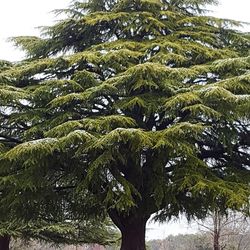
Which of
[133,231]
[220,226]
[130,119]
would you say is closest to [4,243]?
[133,231]

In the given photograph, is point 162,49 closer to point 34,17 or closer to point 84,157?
point 84,157

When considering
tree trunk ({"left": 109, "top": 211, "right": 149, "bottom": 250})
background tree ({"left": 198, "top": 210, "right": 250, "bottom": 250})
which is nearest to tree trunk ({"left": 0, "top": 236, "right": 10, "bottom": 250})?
background tree ({"left": 198, "top": 210, "right": 250, "bottom": 250})

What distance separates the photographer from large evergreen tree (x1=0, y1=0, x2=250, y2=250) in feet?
23.8

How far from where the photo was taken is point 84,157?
26.1 ft

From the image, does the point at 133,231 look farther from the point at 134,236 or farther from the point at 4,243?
the point at 4,243

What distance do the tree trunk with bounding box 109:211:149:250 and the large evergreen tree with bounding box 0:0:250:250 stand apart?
24mm

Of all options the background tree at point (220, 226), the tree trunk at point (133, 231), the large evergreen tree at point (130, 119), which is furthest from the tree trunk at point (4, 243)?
the tree trunk at point (133, 231)

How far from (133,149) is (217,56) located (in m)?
3.93

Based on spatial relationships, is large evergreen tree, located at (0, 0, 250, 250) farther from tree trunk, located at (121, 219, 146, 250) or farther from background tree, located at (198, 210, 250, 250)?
background tree, located at (198, 210, 250, 250)

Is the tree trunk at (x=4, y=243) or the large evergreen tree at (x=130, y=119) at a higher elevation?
the large evergreen tree at (x=130, y=119)

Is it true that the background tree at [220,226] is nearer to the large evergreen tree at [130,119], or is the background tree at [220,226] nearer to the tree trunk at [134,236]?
Result: the tree trunk at [134,236]

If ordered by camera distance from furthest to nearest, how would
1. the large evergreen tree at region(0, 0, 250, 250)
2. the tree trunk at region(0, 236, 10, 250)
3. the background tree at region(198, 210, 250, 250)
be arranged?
the tree trunk at region(0, 236, 10, 250)
the background tree at region(198, 210, 250, 250)
the large evergreen tree at region(0, 0, 250, 250)

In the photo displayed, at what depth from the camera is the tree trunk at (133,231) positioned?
968 centimetres

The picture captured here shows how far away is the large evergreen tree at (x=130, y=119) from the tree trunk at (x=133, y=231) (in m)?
0.02
